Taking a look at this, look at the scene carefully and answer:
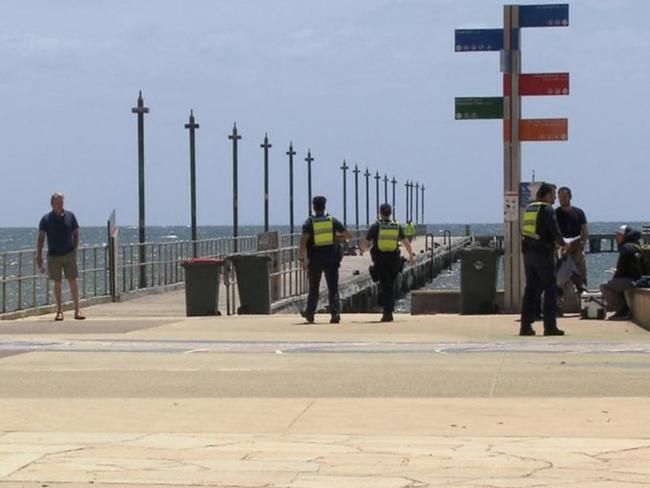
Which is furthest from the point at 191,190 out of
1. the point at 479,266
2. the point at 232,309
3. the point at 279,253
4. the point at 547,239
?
the point at 547,239

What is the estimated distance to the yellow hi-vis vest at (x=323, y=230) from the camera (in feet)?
66.4

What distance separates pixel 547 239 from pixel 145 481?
9.78 m

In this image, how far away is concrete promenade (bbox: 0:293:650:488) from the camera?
28.9 feet

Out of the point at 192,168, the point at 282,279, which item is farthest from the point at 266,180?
the point at 282,279

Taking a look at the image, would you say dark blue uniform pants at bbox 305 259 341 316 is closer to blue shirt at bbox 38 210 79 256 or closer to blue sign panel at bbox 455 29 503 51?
blue shirt at bbox 38 210 79 256

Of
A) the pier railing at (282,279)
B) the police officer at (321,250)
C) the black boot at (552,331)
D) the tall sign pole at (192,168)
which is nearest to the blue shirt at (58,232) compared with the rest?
the police officer at (321,250)

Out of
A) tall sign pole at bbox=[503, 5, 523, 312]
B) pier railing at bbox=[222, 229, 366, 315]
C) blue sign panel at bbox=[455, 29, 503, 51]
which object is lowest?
pier railing at bbox=[222, 229, 366, 315]

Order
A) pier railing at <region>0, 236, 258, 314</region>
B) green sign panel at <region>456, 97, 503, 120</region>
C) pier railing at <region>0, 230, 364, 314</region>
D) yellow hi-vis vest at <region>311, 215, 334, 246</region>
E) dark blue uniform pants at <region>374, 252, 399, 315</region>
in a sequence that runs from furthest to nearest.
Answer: pier railing at <region>0, 230, 364, 314</region> < pier railing at <region>0, 236, 258, 314</region> < green sign panel at <region>456, 97, 503, 120</region> < dark blue uniform pants at <region>374, 252, 399, 315</region> < yellow hi-vis vest at <region>311, 215, 334, 246</region>

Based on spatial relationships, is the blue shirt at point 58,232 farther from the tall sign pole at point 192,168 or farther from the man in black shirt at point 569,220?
the tall sign pole at point 192,168

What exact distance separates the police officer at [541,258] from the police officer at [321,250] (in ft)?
11.1

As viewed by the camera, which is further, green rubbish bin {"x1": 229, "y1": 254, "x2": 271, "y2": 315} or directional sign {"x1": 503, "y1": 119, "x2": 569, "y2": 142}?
green rubbish bin {"x1": 229, "y1": 254, "x2": 271, "y2": 315}

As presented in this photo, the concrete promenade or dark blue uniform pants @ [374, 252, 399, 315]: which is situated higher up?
dark blue uniform pants @ [374, 252, 399, 315]

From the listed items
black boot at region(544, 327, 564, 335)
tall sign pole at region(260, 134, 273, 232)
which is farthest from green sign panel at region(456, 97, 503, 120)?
tall sign pole at region(260, 134, 273, 232)

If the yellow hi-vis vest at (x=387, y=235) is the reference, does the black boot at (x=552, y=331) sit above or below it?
below
